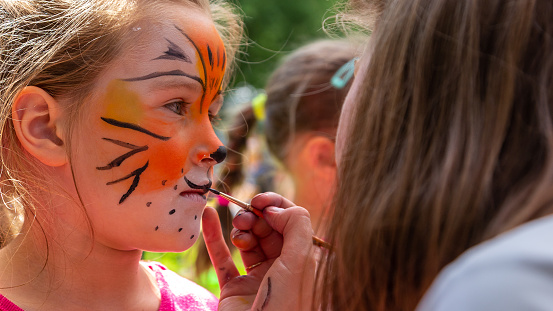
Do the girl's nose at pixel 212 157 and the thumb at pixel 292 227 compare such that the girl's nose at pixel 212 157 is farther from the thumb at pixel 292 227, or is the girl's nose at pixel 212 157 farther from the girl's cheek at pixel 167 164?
the thumb at pixel 292 227

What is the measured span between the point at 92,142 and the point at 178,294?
0.46 metres

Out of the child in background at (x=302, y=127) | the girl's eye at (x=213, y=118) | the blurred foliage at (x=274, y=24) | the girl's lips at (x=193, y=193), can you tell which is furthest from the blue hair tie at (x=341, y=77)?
the blurred foliage at (x=274, y=24)

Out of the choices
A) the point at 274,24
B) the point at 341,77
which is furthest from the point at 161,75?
the point at 274,24

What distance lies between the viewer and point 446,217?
70 centimetres

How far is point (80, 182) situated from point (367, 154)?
61 cm

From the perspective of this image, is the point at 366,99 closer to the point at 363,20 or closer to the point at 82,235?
the point at 363,20

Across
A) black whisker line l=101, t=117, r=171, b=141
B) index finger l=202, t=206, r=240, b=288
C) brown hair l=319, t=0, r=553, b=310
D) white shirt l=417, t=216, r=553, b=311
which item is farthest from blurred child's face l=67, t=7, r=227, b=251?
white shirt l=417, t=216, r=553, b=311

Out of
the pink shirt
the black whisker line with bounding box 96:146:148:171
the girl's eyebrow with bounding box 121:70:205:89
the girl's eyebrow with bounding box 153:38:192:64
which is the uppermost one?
the girl's eyebrow with bounding box 153:38:192:64

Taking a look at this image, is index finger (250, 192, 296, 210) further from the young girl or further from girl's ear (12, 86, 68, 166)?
girl's ear (12, 86, 68, 166)

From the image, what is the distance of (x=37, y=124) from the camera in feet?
3.47

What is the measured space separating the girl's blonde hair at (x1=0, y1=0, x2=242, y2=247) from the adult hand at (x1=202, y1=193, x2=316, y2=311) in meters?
0.42

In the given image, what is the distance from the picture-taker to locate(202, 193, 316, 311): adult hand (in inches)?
40.2

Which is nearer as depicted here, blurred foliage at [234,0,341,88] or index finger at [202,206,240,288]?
index finger at [202,206,240,288]

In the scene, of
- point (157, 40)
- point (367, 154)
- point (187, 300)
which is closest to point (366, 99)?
point (367, 154)
